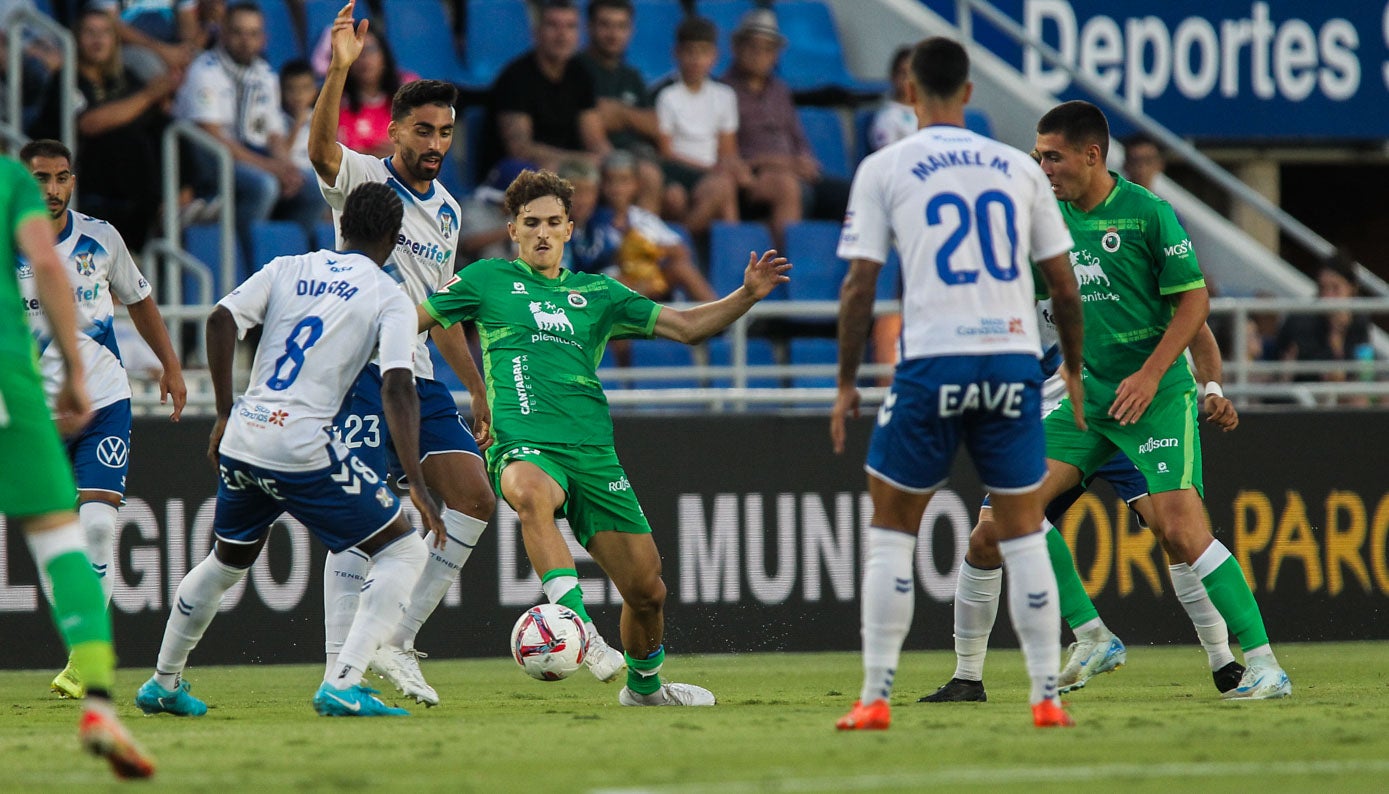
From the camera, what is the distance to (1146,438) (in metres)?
8.32

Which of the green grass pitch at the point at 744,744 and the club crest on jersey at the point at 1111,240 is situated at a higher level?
the club crest on jersey at the point at 1111,240

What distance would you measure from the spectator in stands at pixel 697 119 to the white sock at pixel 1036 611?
9.33m

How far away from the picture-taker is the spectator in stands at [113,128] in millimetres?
13555

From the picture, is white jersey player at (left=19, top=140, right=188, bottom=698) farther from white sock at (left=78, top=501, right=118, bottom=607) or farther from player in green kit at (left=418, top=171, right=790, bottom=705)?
player in green kit at (left=418, top=171, right=790, bottom=705)

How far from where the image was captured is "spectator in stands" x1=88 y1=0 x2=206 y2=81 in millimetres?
14250

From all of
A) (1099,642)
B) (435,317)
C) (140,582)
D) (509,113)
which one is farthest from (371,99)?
(1099,642)

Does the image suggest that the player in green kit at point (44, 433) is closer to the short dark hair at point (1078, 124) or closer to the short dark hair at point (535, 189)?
the short dark hair at point (535, 189)

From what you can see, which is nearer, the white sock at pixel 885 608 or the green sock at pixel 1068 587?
the white sock at pixel 885 608

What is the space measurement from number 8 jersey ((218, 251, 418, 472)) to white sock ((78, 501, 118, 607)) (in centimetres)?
185

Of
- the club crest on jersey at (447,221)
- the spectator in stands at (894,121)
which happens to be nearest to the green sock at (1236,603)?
the club crest on jersey at (447,221)

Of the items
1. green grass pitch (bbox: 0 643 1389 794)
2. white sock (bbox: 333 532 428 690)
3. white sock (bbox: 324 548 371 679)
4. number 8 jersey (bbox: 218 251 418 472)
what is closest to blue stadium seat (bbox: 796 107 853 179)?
green grass pitch (bbox: 0 643 1389 794)

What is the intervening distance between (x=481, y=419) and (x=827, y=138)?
856 cm

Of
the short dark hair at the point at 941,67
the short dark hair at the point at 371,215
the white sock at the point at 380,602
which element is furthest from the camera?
the short dark hair at the point at 371,215

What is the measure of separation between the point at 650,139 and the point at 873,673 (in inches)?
392
